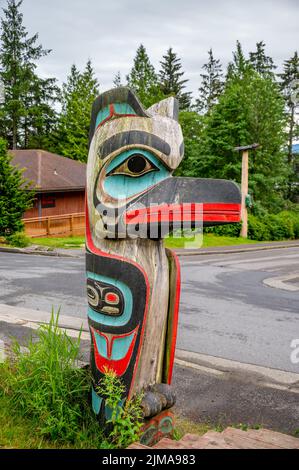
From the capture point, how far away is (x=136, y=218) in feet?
9.22

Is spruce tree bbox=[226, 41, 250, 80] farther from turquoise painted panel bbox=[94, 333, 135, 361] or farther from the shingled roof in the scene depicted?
turquoise painted panel bbox=[94, 333, 135, 361]

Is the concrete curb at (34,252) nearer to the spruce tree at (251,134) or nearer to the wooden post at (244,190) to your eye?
the wooden post at (244,190)

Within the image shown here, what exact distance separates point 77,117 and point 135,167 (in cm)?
3486

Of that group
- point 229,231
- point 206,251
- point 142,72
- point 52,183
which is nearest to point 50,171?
point 52,183

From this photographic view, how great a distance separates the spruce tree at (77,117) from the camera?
35.2 meters

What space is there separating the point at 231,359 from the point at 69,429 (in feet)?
9.58

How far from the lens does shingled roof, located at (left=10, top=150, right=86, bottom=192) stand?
899 inches

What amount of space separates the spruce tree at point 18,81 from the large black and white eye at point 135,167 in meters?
34.7

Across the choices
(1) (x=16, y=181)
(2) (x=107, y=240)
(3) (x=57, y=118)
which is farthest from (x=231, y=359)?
(3) (x=57, y=118)

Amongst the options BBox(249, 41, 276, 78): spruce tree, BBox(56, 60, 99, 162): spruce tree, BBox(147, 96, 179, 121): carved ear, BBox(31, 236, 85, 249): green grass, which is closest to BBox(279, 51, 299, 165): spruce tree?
BBox(249, 41, 276, 78): spruce tree

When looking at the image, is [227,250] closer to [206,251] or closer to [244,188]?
[206,251]

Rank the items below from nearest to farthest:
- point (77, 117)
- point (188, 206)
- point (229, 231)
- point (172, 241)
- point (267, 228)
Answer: point (188, 206) < point (172, 241) < point (229, 231) < point (267, 228) < point (77, 117)

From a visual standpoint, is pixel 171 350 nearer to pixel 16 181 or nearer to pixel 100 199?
pixel 100 199

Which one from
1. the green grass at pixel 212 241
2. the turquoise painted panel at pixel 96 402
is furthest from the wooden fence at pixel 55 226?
the turquoise painted panel at pixel 96 402
